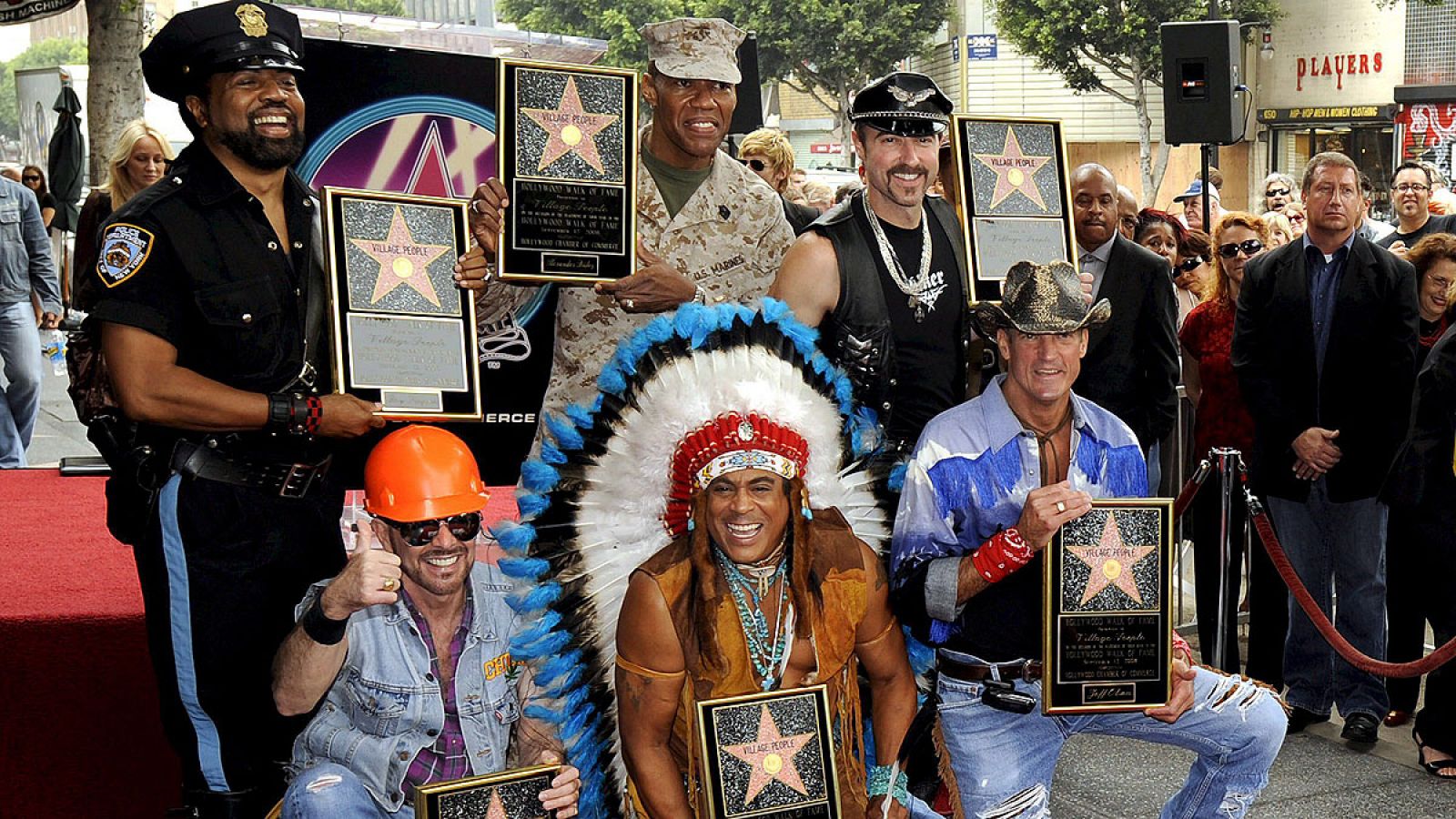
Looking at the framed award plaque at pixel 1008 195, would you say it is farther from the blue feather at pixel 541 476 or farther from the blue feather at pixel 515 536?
the blue feather at pixel 515 536

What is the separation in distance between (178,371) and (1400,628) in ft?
14.2

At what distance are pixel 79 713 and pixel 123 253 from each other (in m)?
1.59

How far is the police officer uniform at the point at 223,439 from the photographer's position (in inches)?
135

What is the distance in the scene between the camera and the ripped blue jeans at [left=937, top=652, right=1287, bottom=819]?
3.63 metres

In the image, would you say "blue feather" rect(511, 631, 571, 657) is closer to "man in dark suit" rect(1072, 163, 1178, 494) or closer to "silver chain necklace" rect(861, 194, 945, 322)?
"silver chain necklace" rect(861, 194, 945, 322)

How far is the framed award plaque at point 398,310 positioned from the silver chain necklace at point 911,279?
3.65 ft

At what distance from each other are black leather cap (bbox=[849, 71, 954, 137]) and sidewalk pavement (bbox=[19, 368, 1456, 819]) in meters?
2.24

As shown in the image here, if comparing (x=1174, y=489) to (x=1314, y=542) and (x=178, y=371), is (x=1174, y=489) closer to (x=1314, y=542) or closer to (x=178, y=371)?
(x=1314, y=542)

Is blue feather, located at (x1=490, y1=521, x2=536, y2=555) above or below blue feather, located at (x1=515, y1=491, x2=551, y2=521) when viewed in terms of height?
below

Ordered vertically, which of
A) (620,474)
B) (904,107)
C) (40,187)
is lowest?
(620,474)

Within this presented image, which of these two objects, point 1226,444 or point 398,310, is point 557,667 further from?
point 1226,444

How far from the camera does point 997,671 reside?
363 centimetres

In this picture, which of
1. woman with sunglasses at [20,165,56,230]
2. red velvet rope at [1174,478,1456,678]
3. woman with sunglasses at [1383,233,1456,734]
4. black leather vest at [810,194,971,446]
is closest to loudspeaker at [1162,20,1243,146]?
woman with sunglasses at [1383,233,1456,734]

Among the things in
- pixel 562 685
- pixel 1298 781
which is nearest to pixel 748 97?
pixel 1298 781
